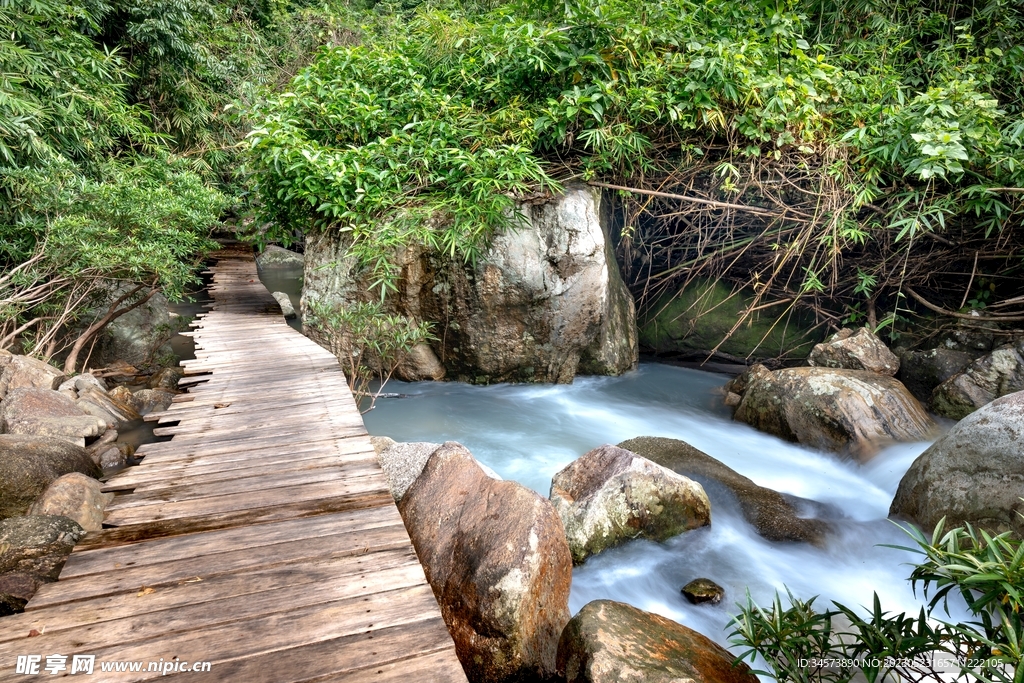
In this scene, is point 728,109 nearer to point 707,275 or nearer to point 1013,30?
point 707,275

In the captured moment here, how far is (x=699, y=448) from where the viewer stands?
18.9 feet

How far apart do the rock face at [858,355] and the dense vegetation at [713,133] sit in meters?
0.34

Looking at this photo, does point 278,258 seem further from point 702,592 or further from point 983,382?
point 983,382

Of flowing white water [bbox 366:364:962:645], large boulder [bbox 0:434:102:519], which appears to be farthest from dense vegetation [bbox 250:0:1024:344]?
large boulder [bbox 0:434:102:519]

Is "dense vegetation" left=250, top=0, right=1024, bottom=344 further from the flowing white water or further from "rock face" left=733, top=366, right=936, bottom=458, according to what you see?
the flowing white water

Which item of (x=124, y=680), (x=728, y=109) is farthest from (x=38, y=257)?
(x=728, y=109)

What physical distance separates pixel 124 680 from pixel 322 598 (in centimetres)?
58

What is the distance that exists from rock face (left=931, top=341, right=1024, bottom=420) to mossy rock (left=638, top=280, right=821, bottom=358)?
66.6 inches

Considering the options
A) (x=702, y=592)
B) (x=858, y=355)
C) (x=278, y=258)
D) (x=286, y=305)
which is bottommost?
(x=702, y=592)

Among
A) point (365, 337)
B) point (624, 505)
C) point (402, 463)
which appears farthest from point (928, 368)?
point (365, 337)

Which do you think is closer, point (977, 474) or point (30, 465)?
point (977, 474)

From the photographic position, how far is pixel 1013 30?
6.20 metres

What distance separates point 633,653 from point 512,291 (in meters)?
4.28

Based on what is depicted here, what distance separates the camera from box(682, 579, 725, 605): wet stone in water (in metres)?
3.63
